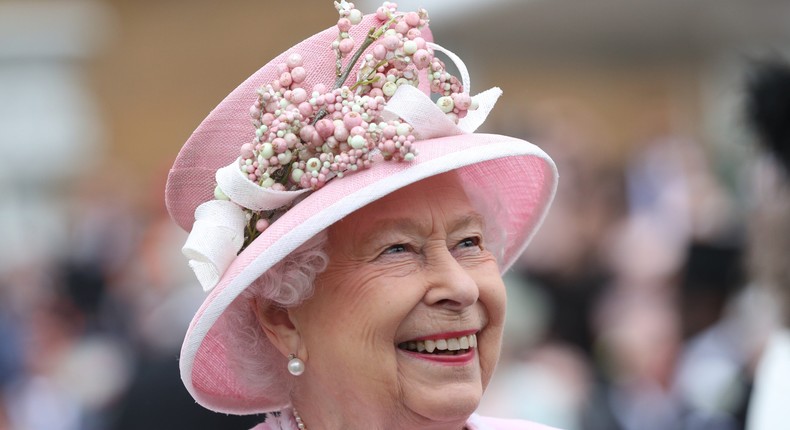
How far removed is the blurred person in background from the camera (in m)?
4.79

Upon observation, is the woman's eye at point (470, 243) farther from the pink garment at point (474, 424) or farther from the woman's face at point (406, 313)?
the pink garment at point (474, 424)

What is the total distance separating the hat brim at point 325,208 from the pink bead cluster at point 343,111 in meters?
0.05

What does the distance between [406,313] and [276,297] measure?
0.33 metres

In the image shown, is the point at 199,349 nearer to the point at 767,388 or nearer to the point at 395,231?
the point at 395,231

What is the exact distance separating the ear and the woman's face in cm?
3

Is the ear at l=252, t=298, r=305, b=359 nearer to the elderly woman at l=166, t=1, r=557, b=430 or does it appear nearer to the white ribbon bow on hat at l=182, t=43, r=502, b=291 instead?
the elderly woman at l=166, t=1, r=557, b=430

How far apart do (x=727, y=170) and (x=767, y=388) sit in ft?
18.1

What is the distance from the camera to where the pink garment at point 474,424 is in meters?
3.28

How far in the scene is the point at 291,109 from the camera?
301 centimetres

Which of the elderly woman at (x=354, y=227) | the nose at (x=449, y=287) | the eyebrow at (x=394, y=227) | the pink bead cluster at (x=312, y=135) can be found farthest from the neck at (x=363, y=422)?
the pink bead cluster at (x=312, y=135)

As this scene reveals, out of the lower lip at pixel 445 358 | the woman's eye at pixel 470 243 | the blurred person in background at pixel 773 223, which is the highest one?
the woman's eye at pixel 470 243

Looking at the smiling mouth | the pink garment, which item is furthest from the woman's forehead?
the pink garment

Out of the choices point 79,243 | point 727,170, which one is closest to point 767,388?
point 727,170

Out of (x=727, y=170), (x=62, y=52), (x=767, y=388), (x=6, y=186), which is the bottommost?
(x=6, y=186)
